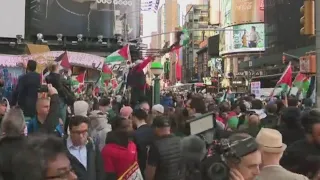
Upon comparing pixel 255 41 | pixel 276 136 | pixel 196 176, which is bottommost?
pixel 196 176

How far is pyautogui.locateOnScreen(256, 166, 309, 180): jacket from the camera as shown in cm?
444

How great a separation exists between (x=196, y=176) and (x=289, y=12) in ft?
192

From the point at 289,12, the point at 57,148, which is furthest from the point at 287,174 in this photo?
the point at 289,12

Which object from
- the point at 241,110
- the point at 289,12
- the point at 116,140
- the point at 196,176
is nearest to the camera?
the point at 196,176

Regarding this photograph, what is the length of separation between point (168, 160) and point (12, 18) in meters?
38.6

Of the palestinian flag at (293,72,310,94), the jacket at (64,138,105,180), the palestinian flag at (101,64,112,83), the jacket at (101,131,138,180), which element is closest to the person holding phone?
the jacket at (101,131,138,180)

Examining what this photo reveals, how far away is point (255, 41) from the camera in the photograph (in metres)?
88.9

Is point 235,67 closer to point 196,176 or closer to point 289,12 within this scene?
point 289,12

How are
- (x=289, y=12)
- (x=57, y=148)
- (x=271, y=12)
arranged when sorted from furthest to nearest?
1. (x=271, y=12)
2. (x=289, y=12)
3. (x=57, y=148)

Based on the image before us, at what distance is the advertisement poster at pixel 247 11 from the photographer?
296 ft

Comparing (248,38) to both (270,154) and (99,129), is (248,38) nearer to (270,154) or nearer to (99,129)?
(99,129)

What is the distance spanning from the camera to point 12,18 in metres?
43.5

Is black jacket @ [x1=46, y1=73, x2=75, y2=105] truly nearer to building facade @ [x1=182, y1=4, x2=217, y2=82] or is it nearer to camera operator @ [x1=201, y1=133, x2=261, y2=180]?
camera operator @ [x1=201, y1=133, x2=261, y2=180]

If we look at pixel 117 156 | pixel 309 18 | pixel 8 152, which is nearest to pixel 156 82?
pixel 309 18
